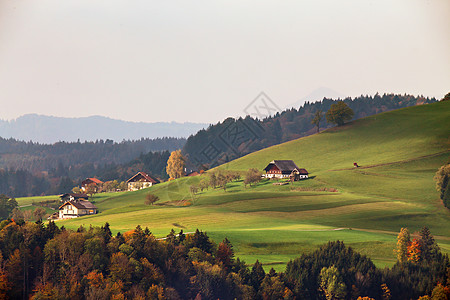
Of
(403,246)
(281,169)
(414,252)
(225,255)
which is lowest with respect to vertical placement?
(414,252)

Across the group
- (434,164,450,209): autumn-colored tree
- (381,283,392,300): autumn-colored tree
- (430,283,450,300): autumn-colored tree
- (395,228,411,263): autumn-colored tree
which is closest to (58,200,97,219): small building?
(434,164,450,209): autumn-colored tree

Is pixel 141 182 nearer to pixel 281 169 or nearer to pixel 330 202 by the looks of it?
pixel 281 169

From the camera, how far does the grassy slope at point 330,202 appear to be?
264ft

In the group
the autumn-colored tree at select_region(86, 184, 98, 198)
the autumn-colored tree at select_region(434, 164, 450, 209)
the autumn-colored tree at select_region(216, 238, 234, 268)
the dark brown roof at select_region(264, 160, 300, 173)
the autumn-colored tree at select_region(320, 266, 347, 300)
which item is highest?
the dark brown roof at select_region(264, 160, 300, 173)

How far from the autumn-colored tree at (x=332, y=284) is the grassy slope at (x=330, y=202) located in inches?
236

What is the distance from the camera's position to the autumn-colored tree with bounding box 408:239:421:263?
69.6 metres

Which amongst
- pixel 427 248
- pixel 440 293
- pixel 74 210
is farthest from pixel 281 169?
pixel 440 293

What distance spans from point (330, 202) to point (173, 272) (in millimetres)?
56502

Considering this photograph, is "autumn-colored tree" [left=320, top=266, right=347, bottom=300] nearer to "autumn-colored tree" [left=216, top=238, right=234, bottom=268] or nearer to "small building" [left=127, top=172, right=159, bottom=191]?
"autumn-colored tree" [left=216, top=238, right=234, bottom=268]

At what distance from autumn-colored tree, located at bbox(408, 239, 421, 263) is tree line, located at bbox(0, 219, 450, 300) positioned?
1.78 metres

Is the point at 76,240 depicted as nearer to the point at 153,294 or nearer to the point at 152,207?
the point at 153,294

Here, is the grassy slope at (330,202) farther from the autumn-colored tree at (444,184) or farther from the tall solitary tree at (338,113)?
the tall solitary tree at (338,113)

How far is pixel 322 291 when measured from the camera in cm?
6309

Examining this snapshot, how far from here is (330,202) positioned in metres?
110
